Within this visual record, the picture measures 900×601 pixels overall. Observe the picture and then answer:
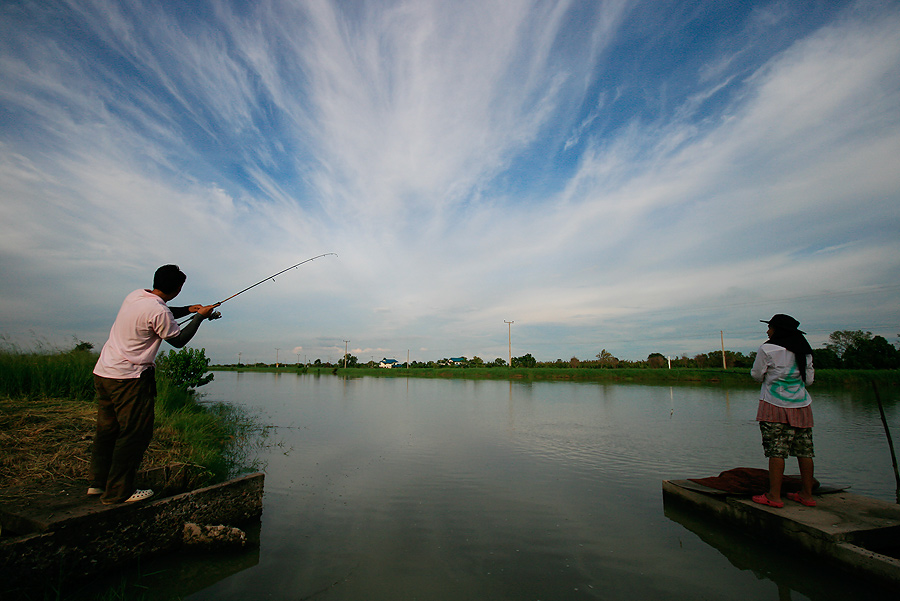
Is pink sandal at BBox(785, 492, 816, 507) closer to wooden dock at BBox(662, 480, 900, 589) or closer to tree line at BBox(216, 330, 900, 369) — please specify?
wooden dock at BBox(662, 480, 900, 589)

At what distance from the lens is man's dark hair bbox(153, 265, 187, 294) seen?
396 centimetres

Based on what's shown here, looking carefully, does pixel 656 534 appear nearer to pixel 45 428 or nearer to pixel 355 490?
pixel 355 490

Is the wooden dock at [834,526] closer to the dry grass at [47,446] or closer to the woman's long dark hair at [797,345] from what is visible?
the woman's long dark hair at [797,345]

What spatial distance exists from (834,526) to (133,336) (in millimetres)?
6482

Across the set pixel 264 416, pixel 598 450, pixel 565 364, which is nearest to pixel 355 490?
pixel 598 450

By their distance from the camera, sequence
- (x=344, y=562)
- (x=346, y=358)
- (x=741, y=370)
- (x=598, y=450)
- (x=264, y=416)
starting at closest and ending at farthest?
(x=344, y=562), (x=598, y=450), (x=264, y=416), (x=741, y=370), (x=346, y=358)

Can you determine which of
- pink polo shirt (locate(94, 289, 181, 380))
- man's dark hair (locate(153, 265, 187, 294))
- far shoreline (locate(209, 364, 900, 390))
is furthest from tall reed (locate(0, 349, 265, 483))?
far shoreline (locate(209, 364, 900, 390))

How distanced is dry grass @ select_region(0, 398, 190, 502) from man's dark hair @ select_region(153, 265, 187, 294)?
2.11 m

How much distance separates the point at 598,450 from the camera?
9391 millimetres

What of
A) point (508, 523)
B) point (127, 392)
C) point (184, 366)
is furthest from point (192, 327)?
point (184, 366)

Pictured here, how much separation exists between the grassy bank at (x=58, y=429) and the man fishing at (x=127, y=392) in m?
0.95

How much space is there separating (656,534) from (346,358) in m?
87.6

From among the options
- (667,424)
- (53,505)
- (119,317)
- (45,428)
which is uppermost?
(119,317)

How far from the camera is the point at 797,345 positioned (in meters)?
4.35
